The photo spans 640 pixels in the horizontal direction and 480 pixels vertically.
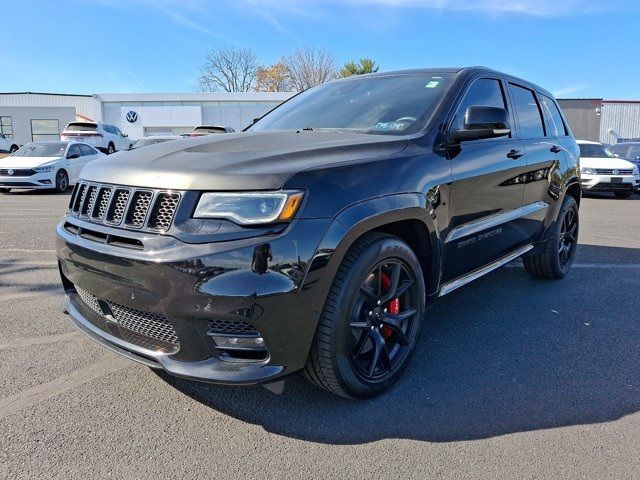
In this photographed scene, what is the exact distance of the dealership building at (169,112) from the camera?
3803 centimetres

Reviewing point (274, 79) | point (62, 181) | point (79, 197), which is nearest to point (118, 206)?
point (79, 197)

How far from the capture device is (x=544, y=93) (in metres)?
5.07

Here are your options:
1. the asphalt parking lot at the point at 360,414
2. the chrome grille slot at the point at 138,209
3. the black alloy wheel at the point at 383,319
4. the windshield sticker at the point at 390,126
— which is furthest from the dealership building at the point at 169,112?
the chrome grille slot at the point at 138,209

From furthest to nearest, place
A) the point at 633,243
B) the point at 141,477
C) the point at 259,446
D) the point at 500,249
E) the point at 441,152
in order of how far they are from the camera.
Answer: the point at 633,243 < the point at 500,249 < the point at 441,152 < the point at 259,446 < the point at 141,477

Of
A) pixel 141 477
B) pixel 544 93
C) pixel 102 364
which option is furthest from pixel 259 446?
pixel 544 93

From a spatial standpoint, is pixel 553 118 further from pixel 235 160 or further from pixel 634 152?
pixel 634 152

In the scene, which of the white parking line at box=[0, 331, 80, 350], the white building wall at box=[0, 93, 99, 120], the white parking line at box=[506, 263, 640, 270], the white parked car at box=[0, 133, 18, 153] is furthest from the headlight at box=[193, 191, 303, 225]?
the white building wall at box=[0, 93, 99, 120]

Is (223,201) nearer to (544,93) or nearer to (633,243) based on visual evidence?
(544,93)

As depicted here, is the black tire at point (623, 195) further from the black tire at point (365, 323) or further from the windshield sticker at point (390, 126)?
the black tire at point (365, 323)

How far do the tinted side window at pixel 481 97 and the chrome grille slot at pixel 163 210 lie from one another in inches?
74.1

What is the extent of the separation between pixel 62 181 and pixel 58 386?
510 inches

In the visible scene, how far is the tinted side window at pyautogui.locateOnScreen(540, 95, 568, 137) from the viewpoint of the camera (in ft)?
16.2

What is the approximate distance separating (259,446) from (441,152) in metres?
1.95

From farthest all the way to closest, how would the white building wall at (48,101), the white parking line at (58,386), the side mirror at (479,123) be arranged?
the white building wall at (48,101) → the side mirror at (479,123) → the white parking line at (58,386)
